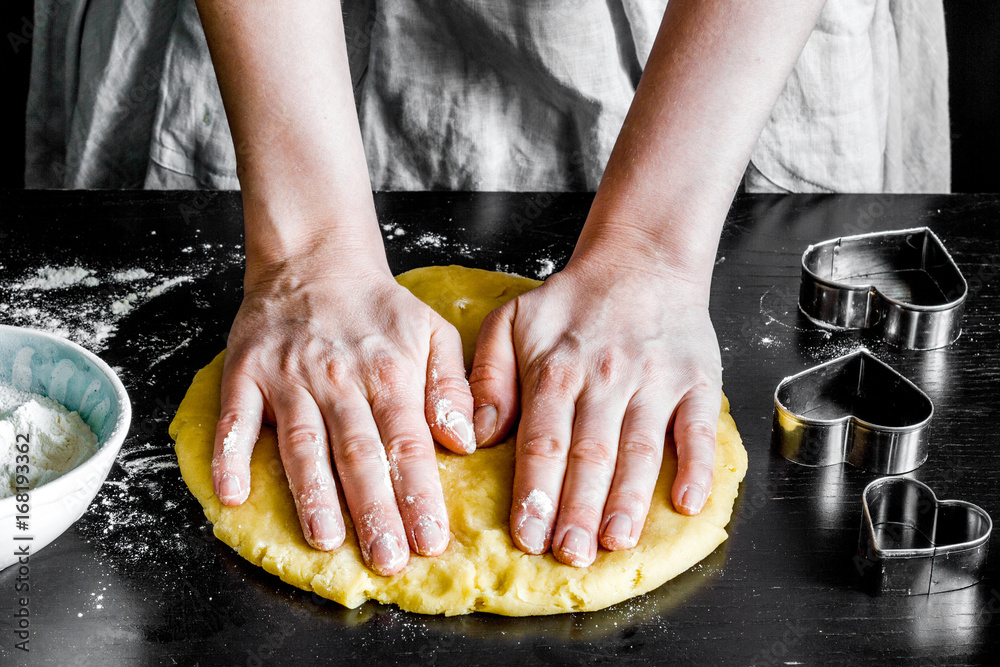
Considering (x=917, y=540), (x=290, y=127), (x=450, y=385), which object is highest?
(x=290, y=127)

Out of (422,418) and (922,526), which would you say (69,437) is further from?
(922,526)

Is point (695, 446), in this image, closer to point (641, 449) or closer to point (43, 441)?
point (641, 449)

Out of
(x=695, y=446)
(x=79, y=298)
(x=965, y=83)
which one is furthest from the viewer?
(x=965, y=83)

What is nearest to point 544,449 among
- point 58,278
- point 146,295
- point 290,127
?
point 290,127

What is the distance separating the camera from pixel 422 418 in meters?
1.00

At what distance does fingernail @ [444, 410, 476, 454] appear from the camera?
3.27ft

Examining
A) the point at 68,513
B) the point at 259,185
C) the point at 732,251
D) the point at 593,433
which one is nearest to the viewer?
the point at 68,513

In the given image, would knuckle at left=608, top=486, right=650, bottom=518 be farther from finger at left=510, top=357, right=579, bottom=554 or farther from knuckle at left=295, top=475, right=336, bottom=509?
knuckle at left=295, top=475, right=336, bottom=509

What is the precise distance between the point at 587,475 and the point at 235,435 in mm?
395

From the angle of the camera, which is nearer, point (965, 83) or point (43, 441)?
point (43, 441)

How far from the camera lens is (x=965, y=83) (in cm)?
227

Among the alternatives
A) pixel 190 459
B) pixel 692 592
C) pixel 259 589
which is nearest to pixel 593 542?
pixel 692 592

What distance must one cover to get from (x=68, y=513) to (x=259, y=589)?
0.65 feet

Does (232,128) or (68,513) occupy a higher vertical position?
(232,128)
